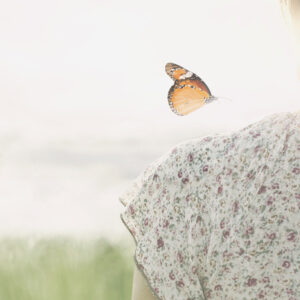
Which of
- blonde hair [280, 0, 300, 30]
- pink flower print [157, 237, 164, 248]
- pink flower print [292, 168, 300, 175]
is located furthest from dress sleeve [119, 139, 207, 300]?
blonde hair [280, 0, 300, 30]

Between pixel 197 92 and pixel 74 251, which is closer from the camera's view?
pixel 197 92

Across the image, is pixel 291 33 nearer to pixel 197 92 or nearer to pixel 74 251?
pixel 197 92

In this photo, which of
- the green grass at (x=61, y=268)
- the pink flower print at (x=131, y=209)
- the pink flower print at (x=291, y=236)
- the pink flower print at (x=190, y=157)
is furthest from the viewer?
the green grass at (x=61, y=268)

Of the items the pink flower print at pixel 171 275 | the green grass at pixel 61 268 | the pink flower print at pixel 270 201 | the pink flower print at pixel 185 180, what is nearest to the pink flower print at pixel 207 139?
the pink flower print at pixel 185 180

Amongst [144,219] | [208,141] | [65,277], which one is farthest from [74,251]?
[208,141]

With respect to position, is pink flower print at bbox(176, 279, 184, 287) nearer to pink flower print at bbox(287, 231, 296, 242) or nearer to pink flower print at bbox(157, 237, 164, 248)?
pink flower print at bbox(157, 237, 164, 248)

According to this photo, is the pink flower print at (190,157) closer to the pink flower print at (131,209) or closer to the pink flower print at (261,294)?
the pink flower print at (131,209)

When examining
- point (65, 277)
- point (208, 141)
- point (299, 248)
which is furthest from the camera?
point (65, 277)
